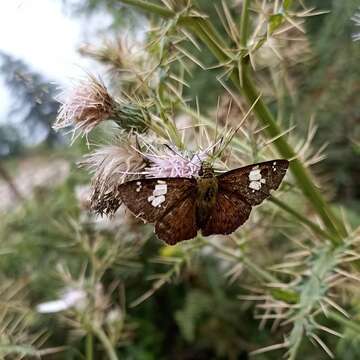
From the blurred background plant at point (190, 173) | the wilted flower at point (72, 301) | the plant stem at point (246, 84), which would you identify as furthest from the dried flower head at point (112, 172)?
the wilted flower at point (72, 301)

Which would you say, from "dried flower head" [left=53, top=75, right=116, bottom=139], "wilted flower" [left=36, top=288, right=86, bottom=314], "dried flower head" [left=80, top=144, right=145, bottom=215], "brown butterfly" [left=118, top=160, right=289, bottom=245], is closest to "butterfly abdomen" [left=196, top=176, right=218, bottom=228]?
"brown butterfly" [left=118, top=160, right=289, bottom=245]

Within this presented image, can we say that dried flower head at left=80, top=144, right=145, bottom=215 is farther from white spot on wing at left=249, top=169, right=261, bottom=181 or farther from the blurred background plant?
white spot on wing at left=249, top=169, right=261, bottom=181

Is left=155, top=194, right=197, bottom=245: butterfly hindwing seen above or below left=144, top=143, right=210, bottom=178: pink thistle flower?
below

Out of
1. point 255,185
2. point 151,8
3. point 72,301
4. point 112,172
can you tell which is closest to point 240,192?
point 255,185

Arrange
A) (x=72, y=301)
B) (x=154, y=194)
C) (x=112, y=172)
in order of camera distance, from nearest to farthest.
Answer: (x=154, y=194) < (x=112, y=172) < (x=72, y=301)

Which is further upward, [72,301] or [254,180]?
[254,180]

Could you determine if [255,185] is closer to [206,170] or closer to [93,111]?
[206,170]

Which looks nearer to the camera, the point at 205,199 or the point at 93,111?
the point at 205,199

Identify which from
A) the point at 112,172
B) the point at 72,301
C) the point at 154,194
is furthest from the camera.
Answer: the point at 72,301
